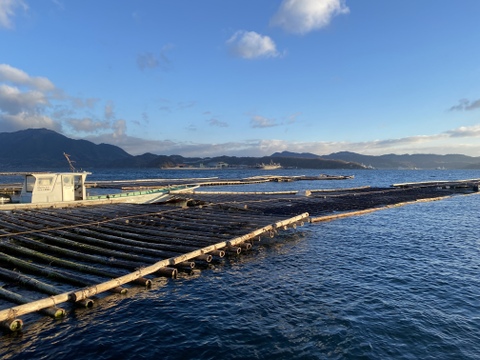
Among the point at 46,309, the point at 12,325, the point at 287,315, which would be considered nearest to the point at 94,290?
the point at 46,309

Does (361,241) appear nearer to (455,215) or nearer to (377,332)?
(377,332)

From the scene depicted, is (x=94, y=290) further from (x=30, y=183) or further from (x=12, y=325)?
(x=30, y=183)

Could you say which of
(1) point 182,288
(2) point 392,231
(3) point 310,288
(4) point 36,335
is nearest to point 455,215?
(2) point 392,231

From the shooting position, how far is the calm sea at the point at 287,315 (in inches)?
386

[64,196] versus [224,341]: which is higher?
[64,196]

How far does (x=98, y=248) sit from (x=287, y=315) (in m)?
11.3

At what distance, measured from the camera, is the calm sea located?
980cm

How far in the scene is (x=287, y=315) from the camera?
12180 mm

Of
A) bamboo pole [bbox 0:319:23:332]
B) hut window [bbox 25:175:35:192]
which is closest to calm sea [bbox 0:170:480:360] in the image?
bamboo pole [bbox 0:319:23:332]

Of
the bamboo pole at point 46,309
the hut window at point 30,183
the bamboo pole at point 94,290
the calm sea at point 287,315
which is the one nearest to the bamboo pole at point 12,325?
the bamboo pole at point 94,290

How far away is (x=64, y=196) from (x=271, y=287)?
24.6m

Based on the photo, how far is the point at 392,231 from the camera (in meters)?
30.1

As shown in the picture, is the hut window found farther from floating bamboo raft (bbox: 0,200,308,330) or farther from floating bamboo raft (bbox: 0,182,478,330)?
floating bamboo raft (bbox: 0,200,308,330)

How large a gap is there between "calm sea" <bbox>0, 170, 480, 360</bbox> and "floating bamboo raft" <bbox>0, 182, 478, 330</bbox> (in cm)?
72
